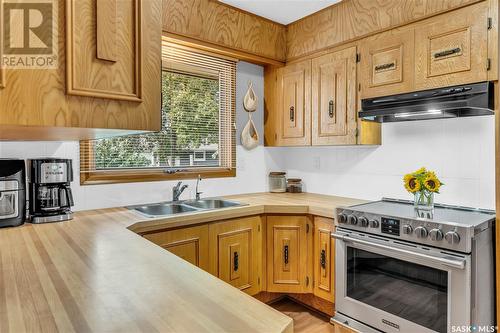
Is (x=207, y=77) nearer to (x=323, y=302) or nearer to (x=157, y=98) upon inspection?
(x=323, y=302)

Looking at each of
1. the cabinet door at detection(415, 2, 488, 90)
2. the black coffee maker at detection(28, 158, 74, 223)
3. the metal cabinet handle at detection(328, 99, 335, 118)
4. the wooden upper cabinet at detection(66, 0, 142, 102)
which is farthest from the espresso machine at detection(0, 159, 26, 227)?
the cabinet door at detection(415, 2, 488, 90)

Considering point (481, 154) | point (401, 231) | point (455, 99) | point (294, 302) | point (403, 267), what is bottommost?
point (294, 302)

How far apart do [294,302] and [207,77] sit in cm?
219

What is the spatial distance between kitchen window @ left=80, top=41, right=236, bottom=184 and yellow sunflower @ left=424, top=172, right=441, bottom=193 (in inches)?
66.9

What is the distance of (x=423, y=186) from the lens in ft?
6.82

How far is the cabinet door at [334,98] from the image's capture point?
2.54 m

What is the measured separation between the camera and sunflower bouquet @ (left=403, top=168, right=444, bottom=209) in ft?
6.70

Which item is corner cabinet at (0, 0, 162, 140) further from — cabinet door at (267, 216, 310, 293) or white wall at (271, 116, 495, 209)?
white wall at (271, 116, 495, 209)

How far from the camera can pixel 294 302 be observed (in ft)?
9.28

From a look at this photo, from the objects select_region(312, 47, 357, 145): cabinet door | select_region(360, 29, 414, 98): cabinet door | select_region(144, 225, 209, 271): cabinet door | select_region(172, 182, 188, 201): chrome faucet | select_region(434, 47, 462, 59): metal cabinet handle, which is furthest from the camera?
select_region(172, 182, 188, 201): chrome faucet

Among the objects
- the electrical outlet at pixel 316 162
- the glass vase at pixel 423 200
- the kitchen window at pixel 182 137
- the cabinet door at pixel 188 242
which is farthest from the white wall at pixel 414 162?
the cabinet door at pixel 188 242

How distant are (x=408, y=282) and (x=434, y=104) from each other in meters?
1.10

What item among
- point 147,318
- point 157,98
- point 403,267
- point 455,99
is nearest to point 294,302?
point 403,267

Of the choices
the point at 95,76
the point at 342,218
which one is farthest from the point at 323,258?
the point at 95,76
